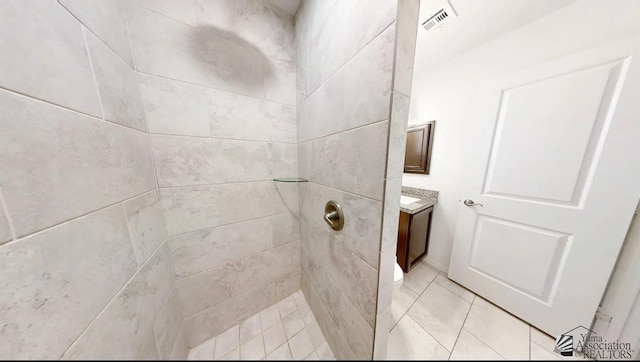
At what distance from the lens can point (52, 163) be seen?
0.36m

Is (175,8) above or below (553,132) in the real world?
above

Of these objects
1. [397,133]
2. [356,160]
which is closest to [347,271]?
[356,160]

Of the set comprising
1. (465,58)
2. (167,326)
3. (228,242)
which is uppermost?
(465,58)

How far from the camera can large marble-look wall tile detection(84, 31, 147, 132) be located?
502 mm

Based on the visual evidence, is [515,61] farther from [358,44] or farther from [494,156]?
[358,44]

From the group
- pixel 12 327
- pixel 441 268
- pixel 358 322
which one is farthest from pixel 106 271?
pixel 441 268

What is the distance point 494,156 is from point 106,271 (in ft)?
6.62

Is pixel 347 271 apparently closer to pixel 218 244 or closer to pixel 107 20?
pixel 218 244

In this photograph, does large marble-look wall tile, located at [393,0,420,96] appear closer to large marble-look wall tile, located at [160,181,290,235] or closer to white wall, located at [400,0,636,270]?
white wall, located at [400,0,636,270]

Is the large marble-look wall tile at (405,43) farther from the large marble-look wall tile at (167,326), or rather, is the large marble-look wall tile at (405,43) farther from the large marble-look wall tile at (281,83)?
the large marble-look wall tile at (167,326)

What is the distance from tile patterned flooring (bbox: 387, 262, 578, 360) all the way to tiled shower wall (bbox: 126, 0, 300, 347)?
86cm

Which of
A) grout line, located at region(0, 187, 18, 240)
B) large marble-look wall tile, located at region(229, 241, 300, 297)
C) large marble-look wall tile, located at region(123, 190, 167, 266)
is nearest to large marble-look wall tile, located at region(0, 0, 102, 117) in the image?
grout line, located at region(0, 187, 18, 240)

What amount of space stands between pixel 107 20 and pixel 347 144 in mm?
956

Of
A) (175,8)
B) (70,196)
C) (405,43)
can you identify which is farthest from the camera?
(175,8)
